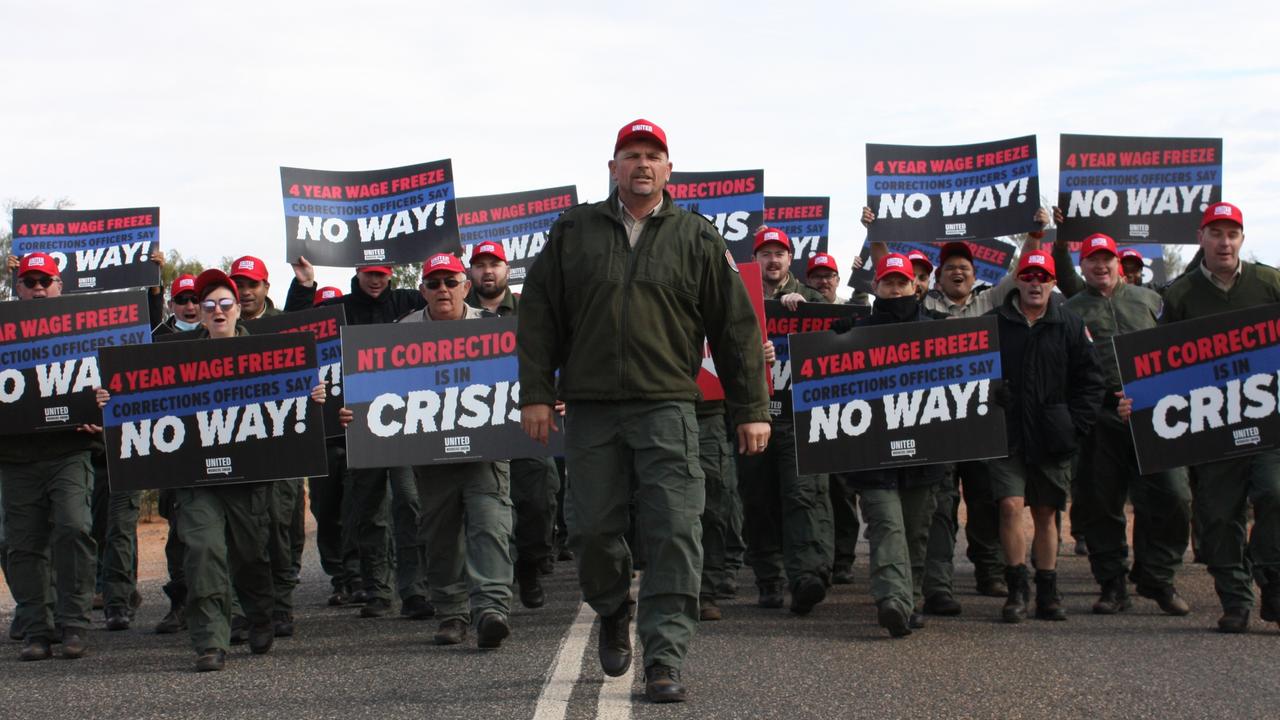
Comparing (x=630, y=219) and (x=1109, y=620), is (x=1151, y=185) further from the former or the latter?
(x=630, y=219)

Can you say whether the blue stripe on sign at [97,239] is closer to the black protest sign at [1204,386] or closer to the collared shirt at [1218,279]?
the black protest sign at [1204,386]

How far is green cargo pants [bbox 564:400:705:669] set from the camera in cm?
662

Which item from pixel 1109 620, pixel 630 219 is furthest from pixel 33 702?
pixel 1109 620

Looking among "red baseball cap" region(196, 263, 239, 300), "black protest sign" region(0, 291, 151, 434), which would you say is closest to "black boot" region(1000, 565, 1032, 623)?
"red baseball cap" region(196, 263, 239, 300)

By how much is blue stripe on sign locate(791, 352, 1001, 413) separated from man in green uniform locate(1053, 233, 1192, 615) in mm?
1324

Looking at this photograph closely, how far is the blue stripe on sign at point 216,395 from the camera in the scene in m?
8.67

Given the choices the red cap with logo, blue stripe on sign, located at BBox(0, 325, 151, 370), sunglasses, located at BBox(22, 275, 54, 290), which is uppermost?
the red cap with logo

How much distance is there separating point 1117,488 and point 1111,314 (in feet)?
4.54

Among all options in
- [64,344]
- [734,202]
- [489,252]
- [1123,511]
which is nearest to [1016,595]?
[1123,511]

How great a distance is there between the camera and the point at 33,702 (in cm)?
707

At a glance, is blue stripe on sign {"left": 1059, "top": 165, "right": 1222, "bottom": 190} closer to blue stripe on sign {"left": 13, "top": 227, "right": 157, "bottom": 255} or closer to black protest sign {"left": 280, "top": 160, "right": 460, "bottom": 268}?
black protest sign {"left": 280, "top": 160, "right": 460, "bottom": 268}

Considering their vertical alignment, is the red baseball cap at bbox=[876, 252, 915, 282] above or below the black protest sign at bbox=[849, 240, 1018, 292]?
below

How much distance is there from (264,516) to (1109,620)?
5194 millimetres

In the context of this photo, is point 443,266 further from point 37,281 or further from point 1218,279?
point 1218,279
